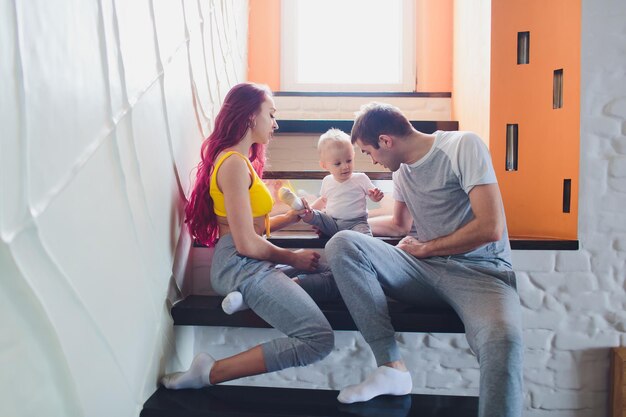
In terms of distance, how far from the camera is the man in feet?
4.96

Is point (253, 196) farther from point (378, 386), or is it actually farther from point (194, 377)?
point (378, 386)

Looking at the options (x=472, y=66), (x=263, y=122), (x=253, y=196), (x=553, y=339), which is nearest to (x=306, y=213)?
(x=253, y=196)

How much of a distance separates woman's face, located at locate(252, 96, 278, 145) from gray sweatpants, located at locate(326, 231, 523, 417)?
1.64 ft

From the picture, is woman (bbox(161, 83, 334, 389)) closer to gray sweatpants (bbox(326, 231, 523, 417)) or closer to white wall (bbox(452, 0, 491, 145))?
gray sweatpants (bbox(326, 231, 523, 417))

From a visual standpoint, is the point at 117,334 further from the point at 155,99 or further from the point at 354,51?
the point at 354,51

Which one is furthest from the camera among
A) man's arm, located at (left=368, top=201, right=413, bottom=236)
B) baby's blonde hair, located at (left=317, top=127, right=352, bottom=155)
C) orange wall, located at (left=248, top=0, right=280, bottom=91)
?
orange wall, located at (left=248, top=0, right=280, bottom=91)

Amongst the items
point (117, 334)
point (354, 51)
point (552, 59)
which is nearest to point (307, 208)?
point (117, 334)

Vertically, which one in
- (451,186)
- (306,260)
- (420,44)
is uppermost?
(420,44)

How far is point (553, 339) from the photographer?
191cm

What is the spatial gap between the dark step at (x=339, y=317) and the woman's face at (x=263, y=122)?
1.95 ft

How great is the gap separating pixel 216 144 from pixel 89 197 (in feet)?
2.48

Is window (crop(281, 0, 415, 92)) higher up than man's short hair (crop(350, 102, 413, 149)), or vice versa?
window (crop(281, 0, 415, 92))

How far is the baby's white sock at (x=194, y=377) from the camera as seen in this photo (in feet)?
5.34

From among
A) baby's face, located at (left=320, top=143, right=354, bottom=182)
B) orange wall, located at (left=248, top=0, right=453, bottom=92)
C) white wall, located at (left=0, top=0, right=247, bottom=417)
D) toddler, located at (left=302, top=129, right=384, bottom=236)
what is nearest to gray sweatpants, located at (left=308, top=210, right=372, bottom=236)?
toddler, located at (left=302, top=129, right=384, bottom=236)
